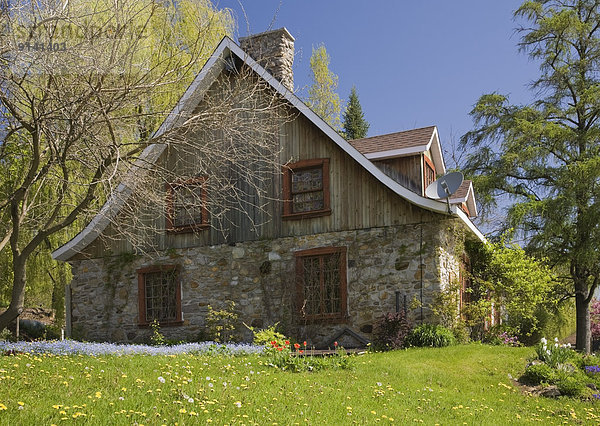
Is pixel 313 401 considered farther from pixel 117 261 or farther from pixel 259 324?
pixel 117 261

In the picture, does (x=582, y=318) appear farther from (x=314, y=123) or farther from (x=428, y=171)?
(x=314, y=123)

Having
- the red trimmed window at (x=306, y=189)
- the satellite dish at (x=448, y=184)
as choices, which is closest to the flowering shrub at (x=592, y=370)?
the satellite dish at (x=448, y=184)

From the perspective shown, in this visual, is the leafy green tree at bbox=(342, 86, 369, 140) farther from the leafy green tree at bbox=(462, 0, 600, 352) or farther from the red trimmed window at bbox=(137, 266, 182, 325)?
the red trimmed window at bbox=(137, 266, 182, 325)

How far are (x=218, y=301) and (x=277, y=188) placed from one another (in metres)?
3.21

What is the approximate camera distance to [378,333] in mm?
13617

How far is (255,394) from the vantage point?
7.05 m

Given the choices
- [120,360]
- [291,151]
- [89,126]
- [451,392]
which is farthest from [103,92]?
[291,151]

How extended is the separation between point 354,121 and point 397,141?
61.2 ft

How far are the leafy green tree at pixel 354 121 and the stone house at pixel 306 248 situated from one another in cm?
1640

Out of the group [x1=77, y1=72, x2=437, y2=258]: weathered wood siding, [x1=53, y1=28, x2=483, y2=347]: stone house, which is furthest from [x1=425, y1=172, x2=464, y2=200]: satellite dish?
[x1=77, y1=72, x2=437, y2=258]: weathered wood siding

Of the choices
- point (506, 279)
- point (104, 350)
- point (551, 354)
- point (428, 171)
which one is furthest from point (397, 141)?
point (104, 350)

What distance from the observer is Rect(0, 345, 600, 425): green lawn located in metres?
5.97

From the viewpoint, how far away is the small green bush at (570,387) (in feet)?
32.3

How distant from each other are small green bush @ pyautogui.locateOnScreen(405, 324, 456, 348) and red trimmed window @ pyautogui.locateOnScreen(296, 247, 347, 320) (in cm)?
176
